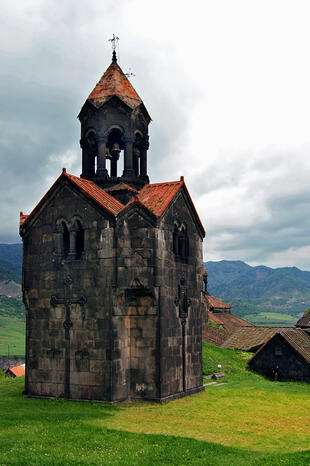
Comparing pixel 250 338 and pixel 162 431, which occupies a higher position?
pixel 250 338

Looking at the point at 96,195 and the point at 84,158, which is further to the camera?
the point at 84,158

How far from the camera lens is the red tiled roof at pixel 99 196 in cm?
2654

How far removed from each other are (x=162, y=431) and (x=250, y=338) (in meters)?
28.2

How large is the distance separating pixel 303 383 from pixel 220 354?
335 inches

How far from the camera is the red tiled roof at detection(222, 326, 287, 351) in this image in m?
45.4

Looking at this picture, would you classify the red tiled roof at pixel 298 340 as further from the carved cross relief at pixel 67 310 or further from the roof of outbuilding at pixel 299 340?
the carved cross relief at pixel 67 310

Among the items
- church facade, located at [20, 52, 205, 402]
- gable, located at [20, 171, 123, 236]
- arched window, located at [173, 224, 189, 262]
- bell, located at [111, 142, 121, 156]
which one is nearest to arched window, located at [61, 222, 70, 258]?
church facade, located at [20, 52, 205, 402]

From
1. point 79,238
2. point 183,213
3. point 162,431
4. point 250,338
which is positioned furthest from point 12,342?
point 162,431

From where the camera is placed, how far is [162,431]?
2012 centimetres

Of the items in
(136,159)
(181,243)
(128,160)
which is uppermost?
(136,159)

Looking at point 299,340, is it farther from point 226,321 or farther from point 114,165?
point 226,321

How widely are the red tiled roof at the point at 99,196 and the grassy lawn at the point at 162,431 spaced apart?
967 cm

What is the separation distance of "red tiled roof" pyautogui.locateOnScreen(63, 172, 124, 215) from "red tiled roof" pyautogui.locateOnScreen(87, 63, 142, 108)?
→ 5.73m

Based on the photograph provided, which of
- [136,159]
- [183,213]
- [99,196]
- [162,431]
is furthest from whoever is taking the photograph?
[136,159]
